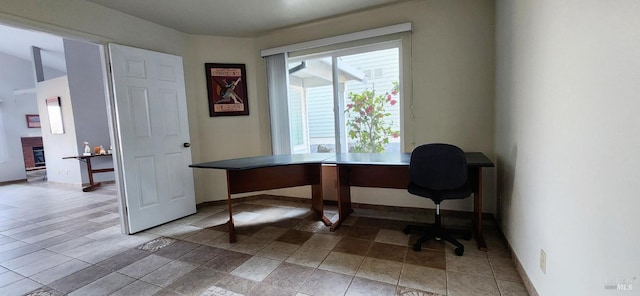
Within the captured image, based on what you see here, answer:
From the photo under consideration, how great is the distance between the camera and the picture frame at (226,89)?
374 centimetres

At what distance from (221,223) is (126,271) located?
1094mm

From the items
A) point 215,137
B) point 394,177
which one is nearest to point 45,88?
point 215,137

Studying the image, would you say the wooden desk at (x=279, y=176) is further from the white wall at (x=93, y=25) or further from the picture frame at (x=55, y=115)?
the picture frame at (x=55, y=115)

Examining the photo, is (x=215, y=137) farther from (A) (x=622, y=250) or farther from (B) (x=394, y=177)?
(A) (x=622, y=250)

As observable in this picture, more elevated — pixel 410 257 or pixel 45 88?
pixel 45 88

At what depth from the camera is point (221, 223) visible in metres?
3.17

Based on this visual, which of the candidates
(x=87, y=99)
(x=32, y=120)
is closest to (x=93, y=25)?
(x=87, y=99)

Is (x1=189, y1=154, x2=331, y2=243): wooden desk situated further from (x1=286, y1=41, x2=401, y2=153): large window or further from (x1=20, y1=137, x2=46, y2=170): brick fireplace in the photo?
(x1=20, y1=137, x2=46, y2=170): brick fireplace

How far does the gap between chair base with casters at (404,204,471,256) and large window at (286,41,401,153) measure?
3.49 ft

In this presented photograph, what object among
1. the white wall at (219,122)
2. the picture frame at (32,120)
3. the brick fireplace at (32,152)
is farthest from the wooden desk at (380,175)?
the brick fireplace at (32,152)

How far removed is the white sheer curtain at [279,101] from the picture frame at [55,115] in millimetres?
5707

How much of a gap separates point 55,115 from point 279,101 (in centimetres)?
607

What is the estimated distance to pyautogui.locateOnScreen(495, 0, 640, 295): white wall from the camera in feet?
2.75

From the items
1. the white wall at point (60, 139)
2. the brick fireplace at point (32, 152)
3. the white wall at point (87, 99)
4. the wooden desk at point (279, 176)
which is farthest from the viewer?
the brick fireplace at point (32, 152)
